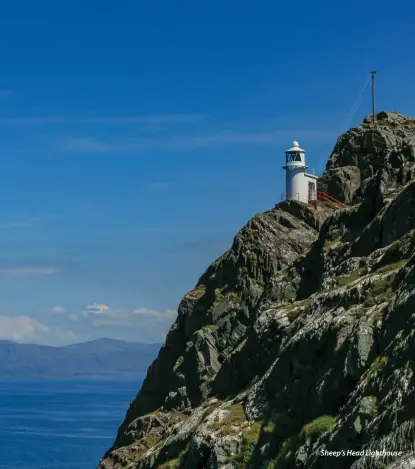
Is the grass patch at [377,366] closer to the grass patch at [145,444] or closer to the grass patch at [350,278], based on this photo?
the grass patch at [350,278]

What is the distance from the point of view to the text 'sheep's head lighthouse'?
3875 inches

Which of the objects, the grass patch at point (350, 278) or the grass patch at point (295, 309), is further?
the grass patch at point (295, 309)

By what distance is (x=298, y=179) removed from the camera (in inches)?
3917

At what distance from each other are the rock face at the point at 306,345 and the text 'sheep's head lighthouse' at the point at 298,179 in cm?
221

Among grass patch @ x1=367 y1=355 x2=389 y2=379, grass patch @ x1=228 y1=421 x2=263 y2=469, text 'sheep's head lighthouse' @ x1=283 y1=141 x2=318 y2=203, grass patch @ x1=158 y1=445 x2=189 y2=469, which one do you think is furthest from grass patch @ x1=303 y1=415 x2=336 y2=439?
text 'sheep's head lighthouse' @ x1=283 y1=141 x2=318 y2=203

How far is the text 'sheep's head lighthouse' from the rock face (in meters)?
2.21

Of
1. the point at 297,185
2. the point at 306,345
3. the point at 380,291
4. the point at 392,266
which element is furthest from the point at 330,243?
the point at 297,185

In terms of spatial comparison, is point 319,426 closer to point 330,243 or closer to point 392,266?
point 392,266

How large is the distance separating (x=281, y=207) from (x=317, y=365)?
56456mm

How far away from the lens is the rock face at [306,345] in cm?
3269

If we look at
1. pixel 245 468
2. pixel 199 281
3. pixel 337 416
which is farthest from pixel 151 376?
pixel 337 416

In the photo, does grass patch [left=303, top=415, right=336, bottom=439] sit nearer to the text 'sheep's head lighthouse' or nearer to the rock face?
the rock face

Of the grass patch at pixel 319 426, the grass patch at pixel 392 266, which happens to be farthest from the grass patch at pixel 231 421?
the grass patch at pixel 392 266

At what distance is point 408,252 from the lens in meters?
44.1
